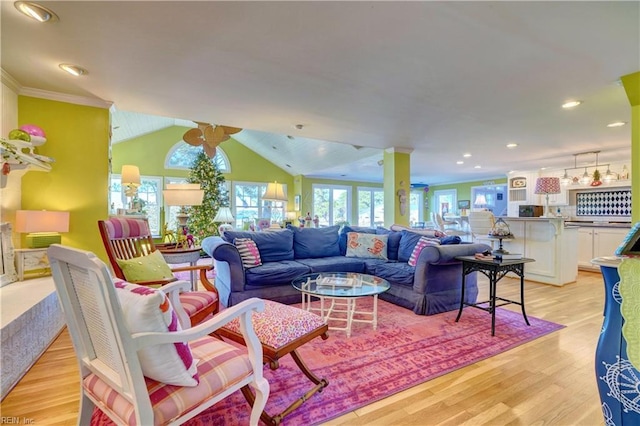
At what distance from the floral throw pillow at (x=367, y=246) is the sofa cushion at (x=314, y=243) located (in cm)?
24

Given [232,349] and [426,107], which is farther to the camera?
[426,107]

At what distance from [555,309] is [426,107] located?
281 cm

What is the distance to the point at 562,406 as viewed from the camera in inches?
67.6

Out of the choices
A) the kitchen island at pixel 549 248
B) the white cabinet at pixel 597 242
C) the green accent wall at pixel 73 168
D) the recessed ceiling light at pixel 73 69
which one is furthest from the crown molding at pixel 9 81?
the white cabinet at pixel 597 242

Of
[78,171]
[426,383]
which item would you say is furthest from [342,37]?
[78,171]

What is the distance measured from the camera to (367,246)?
4.20 metres

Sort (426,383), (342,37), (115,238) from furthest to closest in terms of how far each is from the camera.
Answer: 1. (115,238)
2. (342,37)
3. (426,383)

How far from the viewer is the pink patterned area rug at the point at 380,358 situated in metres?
1.68

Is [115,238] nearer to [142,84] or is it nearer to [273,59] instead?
[142,84]

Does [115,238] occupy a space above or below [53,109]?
below

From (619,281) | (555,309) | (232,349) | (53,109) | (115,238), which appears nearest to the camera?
(619,281)

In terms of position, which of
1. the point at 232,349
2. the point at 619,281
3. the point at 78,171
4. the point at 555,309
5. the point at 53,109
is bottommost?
the point at 555,309

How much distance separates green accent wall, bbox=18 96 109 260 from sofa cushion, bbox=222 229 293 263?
1.48m

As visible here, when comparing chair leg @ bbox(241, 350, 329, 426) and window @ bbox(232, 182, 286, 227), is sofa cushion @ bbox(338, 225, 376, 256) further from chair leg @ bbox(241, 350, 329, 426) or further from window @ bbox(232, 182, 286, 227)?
window @ bbox(232, 182, 286, 227)
